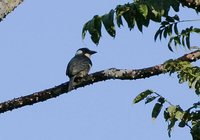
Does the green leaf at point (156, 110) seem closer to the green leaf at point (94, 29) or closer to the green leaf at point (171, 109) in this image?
the green leaf at point (171, 109)

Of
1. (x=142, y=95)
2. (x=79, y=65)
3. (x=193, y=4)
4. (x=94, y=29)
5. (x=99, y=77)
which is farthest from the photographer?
(x=79, y=65)

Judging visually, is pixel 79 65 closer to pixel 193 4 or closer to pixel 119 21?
pixel 119 21

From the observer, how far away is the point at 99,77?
13.1 ft

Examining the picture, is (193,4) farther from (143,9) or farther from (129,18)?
(129,18)

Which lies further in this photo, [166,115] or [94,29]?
[94,29]

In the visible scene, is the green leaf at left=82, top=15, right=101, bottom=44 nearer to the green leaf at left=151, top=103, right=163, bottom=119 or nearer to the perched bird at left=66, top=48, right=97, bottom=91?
the green leaf at left=151, top=103, right=163, bottom=119

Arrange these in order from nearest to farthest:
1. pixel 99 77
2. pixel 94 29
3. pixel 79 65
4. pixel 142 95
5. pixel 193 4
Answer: pixel 193 4 → pixel 142 95 → pixel 94 29 → pixel 99 77 → pixel 79 65

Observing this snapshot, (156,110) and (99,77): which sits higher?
(99,77)

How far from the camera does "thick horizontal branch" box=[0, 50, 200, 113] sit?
3602mm

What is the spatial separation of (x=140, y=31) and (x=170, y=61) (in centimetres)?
34

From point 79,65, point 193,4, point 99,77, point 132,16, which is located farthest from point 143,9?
point 79,65

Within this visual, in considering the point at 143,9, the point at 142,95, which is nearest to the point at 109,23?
the point at 143,9

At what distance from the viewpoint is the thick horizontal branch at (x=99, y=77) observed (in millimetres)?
3602

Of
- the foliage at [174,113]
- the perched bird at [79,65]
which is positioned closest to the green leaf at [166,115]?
the foliage at [174,113]
